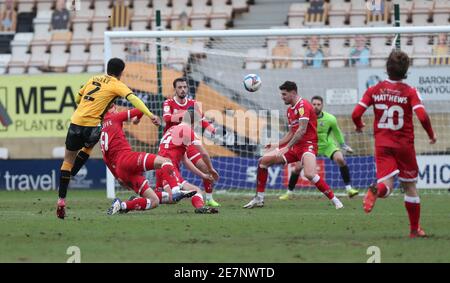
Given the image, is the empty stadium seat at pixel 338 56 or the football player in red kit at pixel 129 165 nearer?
the football player in red kit at pixel 129 165

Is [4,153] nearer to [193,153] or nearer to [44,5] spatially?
[44,5]

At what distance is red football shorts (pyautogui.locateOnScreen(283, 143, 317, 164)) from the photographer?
57.4 ft

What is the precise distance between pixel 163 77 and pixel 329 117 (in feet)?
15.2

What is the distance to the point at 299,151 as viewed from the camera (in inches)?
691

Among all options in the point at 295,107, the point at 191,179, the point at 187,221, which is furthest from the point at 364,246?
the point at 191,179

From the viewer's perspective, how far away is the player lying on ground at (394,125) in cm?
1183

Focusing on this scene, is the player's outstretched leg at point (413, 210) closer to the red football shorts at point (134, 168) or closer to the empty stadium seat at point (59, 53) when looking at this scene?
the red football shorts at point (134, 168)

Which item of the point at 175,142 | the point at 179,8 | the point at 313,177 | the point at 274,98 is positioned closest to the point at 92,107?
the point at 175,142

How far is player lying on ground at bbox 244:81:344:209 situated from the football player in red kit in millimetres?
Result: 2771

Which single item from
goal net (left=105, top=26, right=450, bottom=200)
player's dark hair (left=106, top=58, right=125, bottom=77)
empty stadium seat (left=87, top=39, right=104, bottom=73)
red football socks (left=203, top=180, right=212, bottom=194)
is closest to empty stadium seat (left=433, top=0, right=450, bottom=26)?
goal net (left=105, top=26, right=450, bottom=200)

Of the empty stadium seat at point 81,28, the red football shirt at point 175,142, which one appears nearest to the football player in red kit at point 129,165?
the red football shirt at point 175,142

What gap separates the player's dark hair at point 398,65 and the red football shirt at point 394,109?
0.09 meters

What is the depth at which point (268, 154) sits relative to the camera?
1806cm

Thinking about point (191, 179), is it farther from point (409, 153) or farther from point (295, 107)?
point (409, 153)
